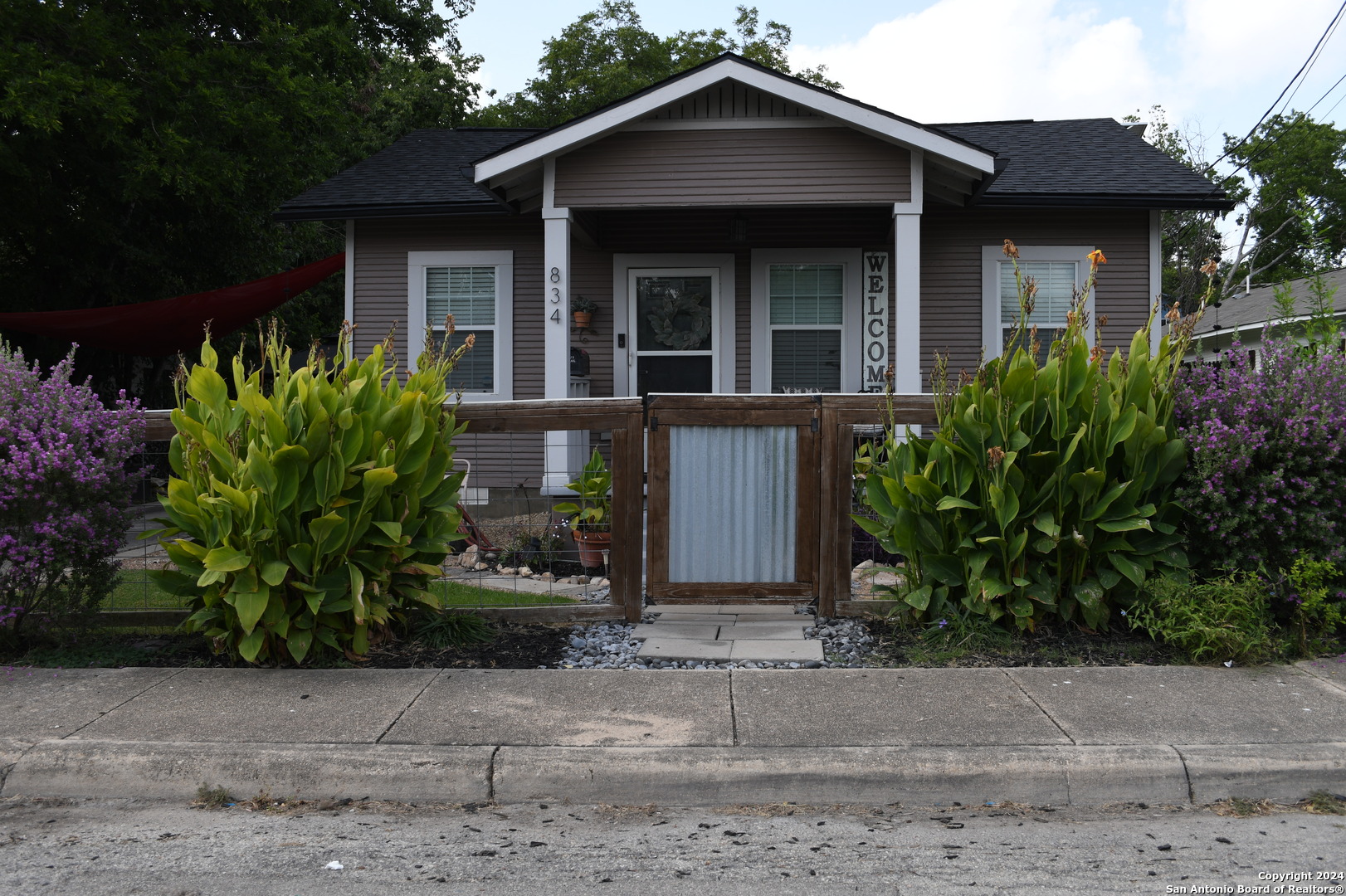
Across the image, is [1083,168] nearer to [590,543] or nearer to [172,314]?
[590,543]

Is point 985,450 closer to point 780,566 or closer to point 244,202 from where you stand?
point 780,566

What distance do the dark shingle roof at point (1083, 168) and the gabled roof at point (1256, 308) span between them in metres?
5.76

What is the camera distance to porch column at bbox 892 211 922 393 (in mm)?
9508

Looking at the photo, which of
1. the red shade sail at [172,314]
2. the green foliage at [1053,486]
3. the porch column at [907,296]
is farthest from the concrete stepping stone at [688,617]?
the red shade sail at [172,314]

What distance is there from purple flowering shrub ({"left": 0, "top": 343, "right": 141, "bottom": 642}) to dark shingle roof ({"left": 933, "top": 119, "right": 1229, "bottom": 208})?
7.65 metres

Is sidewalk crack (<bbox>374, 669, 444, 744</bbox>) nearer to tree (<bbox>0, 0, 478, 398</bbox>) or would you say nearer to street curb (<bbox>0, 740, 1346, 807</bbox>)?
street curb (<bbox>0, 740, 1346, 807</bbox>)

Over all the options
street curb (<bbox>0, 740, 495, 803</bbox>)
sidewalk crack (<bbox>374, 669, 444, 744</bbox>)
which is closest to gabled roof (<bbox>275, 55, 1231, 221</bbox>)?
sidewalk crack (<bbox>374, 669, 444, 744</bbox>)

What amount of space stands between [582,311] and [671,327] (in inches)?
40.5

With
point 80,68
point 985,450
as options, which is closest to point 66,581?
point 985,450

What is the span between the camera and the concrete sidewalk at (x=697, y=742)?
12.5ft

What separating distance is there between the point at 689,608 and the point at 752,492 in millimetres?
990

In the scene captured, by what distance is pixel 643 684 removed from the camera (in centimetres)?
479

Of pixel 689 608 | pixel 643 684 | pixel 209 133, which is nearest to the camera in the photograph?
pixel 643 684

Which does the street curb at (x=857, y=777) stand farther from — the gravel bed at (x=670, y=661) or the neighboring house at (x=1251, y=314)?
the neighboring house at (x=1251, y=314)
